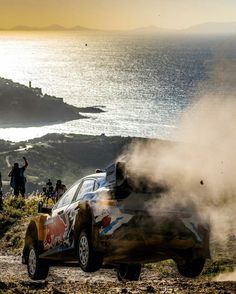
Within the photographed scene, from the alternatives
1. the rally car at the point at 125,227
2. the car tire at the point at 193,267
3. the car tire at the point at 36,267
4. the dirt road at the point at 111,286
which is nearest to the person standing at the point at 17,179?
the dirt road at the point at 111,286

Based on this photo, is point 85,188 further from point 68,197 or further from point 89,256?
point 89,256

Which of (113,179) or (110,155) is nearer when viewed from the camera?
(113,179)

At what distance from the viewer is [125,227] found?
1104 cm

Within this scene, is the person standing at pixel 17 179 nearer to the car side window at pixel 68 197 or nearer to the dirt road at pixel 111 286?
the dirt road at pixel 111 286

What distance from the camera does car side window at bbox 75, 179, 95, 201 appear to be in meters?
11.9

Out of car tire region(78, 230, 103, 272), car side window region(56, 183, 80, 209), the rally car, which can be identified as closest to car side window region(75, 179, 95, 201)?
the rally car

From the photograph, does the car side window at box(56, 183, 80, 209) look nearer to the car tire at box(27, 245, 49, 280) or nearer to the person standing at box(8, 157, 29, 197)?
the car tire at box(27, 245, 49, 280)

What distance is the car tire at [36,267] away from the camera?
45.0 ft

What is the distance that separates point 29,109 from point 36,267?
511 ft

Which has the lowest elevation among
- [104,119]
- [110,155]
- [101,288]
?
[104,119]

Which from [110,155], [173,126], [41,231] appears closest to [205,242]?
[41,231]

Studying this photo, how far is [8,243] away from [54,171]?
192 feet

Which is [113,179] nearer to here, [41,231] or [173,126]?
[41,231]

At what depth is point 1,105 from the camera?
553 ft
